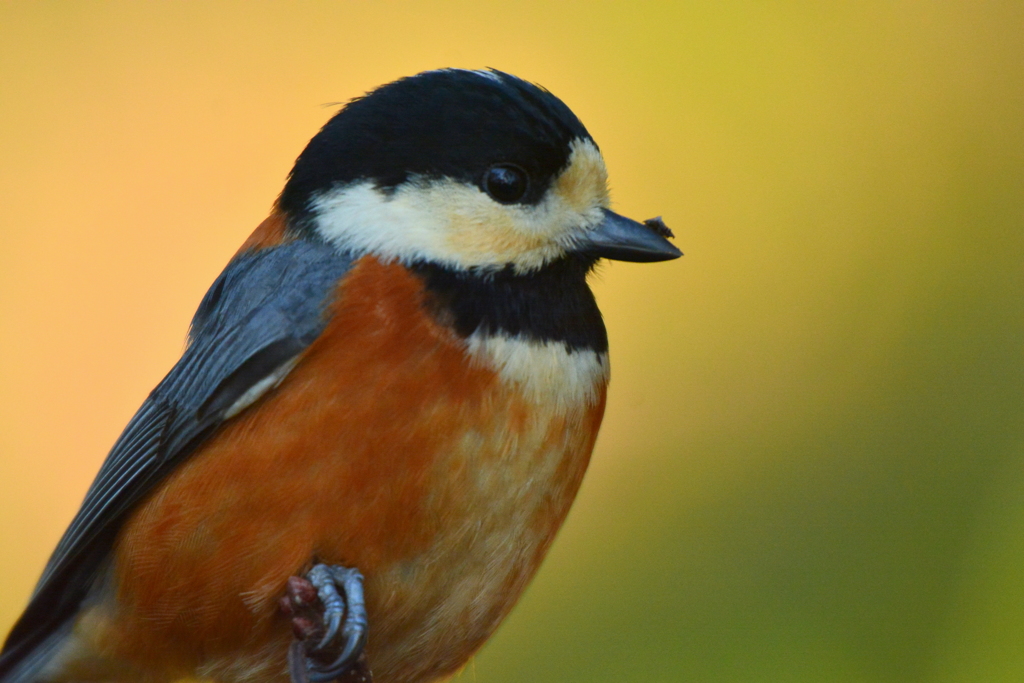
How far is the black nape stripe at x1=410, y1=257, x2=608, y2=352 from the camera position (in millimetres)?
1811

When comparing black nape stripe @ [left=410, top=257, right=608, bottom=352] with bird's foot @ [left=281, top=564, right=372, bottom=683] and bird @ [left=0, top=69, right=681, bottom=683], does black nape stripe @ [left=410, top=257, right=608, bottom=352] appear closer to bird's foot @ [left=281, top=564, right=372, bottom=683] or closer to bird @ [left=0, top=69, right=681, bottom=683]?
bird @ [left=0, top=69, right=681, bottom=683]

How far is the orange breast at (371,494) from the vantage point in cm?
175

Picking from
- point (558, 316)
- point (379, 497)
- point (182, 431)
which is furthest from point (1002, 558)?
point (182, 431)

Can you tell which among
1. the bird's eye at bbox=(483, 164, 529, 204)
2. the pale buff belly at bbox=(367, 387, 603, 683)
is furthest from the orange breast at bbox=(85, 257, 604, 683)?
the bird's eye at bbox=(483, 164, 529, 204)

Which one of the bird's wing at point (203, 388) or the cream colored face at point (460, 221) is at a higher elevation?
the cream colored face at point (460, 221)

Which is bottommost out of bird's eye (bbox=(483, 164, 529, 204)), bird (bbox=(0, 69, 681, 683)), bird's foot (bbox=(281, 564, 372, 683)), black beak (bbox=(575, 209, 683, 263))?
bird's foot (bbox=(281, 564, 372, 683))

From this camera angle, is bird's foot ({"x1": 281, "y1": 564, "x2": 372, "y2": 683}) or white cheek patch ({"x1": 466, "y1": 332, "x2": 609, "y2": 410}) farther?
white cheek patch ({"x1": 466, "y1": 332, "x2": 609, "y2": 410})

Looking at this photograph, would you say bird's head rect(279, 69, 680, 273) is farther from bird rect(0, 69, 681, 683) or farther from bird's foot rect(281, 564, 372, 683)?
bird's foot rect(281, 564, 372, 683)

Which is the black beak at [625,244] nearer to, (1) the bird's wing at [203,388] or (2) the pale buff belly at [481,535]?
(2) the pale buff belly at [481,535]

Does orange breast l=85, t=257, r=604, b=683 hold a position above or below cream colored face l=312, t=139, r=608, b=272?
below

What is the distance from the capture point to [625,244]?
1.90 m

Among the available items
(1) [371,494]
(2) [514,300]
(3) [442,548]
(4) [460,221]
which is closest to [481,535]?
(3) [442,548]

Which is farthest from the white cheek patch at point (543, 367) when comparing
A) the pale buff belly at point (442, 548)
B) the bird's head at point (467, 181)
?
the bird's head at point (467, 181)

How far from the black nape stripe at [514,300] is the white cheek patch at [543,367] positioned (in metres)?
0.01
